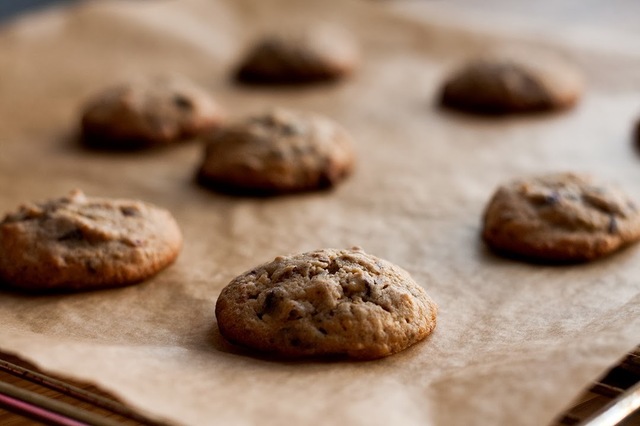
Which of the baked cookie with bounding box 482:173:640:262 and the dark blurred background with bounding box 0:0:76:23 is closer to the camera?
the baked cookie with bounding box 482:173:640:262

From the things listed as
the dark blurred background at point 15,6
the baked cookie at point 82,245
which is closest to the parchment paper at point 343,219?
the baked cookie at point 82,245

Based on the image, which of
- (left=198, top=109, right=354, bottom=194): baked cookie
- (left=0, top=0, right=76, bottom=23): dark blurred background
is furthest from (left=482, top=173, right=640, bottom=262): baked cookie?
(left=0, top=0, right=76, bottom=23): dark blurred background

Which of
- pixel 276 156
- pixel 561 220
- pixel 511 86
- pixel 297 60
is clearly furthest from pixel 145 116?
pixel 561 220

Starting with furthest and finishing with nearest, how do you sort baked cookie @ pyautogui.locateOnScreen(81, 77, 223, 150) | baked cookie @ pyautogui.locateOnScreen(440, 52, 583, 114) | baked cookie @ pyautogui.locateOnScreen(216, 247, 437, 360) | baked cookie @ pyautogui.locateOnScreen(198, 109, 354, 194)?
baked cookie @ pyautogui.locateOnScreen(440, 52, 583, 114)
baked cookie @ pyautogui.locateOnScreen(81, 77, 223, 150)
baked cookie @ pyautogui.locateOnScreen(198, 109, 354, 194)
baked cookie @ pyautogui.locateOnScreen(216, 247, 437, 360)

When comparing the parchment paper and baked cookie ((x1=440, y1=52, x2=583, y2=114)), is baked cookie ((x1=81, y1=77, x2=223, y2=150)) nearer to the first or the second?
the parchment paper

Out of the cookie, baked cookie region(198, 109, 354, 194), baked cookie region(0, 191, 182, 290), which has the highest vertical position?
the cookie

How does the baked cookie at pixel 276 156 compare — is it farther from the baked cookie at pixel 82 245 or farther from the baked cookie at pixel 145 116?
the baked cookie at pixel 82 245

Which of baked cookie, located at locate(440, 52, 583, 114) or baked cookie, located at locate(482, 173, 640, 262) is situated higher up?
baked cookie, located at locate(440, 52, 583, 114)
